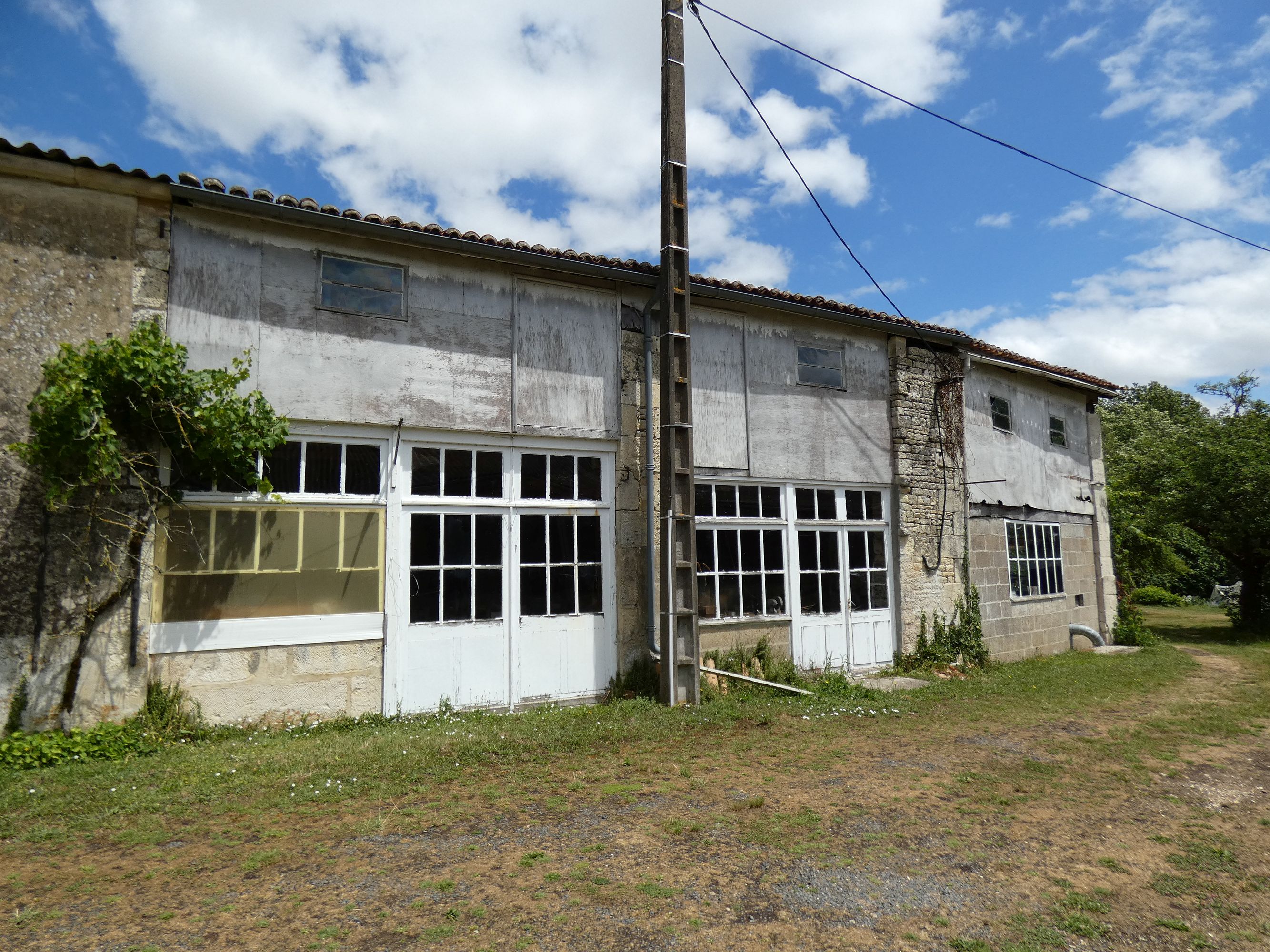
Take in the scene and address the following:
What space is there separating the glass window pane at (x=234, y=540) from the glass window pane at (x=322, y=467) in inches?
22.7

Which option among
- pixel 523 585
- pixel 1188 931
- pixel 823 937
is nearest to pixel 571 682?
pixel 523 585

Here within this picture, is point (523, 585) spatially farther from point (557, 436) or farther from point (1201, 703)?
point (1201, 703)

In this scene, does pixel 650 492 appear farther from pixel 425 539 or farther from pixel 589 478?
pixel 425 539

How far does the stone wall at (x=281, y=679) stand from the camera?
6566 millimetres

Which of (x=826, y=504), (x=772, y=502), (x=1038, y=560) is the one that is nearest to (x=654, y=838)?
(x=772, y=502)

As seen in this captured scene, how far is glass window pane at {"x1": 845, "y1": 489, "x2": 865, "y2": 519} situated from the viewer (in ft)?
34.0

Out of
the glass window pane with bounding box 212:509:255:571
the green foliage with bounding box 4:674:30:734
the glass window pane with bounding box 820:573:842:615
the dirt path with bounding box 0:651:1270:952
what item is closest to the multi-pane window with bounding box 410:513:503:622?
the glass window pane with bounding box 212:509:255:571

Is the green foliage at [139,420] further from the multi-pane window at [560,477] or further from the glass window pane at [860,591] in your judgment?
the glass window pane at [860,591]

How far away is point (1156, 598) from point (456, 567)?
86.0ft

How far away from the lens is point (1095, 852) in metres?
4.38

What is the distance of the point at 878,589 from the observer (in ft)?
34.3

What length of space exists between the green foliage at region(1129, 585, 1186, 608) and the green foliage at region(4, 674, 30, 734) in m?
28.4

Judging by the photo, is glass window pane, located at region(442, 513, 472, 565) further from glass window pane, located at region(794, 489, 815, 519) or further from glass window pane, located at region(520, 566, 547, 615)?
glass window pane, located at region(794, 489, 815, 519)

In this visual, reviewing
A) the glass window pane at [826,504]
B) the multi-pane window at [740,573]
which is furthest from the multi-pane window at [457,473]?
the glass window pane at [826,504]
